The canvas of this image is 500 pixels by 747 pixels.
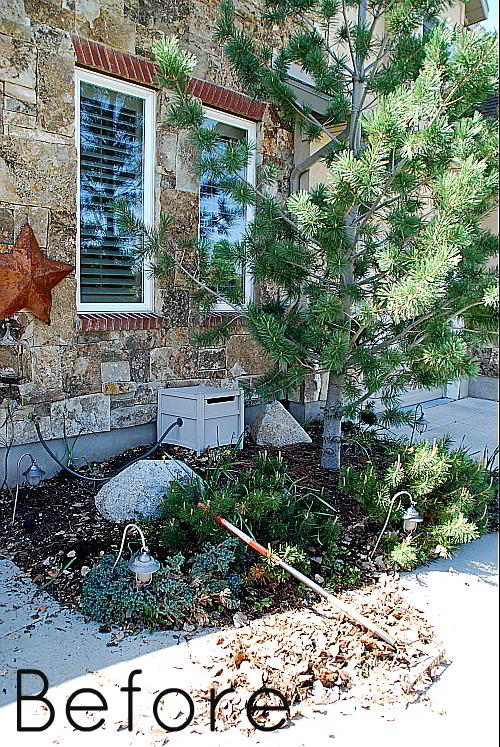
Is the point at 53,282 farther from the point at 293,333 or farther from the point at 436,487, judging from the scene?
the point at 436,487

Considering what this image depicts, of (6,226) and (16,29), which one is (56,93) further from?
(6,226)

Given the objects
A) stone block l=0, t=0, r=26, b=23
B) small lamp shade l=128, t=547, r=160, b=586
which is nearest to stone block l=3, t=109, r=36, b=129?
stone block l=0, t=0, r=26, b=23

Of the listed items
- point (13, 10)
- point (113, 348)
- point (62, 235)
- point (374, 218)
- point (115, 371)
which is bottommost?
point (115, 371)

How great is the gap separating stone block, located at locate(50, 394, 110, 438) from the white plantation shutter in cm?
73

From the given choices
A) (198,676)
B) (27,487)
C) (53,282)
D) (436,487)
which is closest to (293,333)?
(436,487)

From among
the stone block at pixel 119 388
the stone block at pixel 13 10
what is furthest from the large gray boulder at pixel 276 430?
the stone block at pixel 13 10

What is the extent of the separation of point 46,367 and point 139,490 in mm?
1315

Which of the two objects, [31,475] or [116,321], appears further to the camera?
[116,321]

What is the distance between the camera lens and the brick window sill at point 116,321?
15.9 ft

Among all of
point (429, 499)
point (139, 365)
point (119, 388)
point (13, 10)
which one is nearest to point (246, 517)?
point (429, 499)

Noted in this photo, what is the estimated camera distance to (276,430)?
5.73 m

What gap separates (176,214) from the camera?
546 centimetres

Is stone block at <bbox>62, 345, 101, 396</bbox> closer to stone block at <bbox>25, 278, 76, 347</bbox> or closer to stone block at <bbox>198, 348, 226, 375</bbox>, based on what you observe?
stone block at <bbox>25, 278, 76, 347</bbox>

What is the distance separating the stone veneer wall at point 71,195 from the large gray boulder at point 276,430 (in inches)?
23.9
